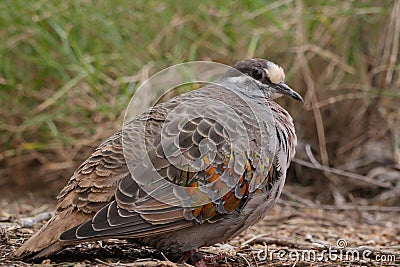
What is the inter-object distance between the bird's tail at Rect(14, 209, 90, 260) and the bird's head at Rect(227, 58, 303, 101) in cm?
150

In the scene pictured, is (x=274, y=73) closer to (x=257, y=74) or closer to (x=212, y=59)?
(x=257, y=74)

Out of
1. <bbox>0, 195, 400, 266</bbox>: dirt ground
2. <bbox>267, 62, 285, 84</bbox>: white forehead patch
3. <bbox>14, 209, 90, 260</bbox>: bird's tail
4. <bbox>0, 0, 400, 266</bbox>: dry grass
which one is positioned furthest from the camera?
<bbox>0, 0, 400, 266</bbox>: dry grass

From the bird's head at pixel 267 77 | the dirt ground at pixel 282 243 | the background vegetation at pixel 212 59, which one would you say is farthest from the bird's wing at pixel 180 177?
the background vegetation at pixel 212 59

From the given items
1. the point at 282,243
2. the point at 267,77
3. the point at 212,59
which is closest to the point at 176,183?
the point at 267,77

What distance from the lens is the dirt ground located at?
3.70m

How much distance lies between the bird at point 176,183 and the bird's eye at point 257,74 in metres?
0.53

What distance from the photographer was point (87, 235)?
321 cm

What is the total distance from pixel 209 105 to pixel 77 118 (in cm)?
257

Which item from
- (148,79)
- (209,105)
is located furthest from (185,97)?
(148,79)

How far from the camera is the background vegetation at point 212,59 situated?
5.84 meters

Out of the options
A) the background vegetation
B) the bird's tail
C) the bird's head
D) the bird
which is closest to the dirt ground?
the bird's tail

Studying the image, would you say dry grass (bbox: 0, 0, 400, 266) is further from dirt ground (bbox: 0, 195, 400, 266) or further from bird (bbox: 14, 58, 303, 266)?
bird (bbox: 14, 58, 303, 266)

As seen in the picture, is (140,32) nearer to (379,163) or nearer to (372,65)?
(372,65)

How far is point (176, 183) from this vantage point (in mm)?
3418
